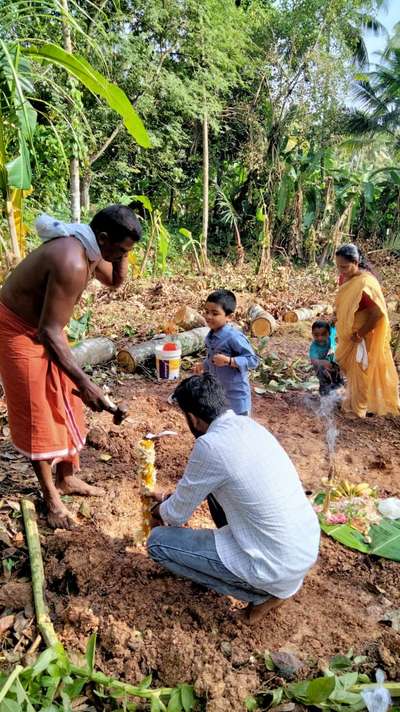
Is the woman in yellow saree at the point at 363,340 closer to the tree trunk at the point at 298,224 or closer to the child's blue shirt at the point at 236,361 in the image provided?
the child's blue shirt at the point at 236,361

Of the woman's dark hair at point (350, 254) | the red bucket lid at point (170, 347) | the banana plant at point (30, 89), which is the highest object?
the banana plant at point (30, 89)

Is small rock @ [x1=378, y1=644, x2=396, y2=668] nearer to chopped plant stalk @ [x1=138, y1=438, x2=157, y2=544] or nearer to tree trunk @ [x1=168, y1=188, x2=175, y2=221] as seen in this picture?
chopped plant stalk @ [x1=138, y1=438, x2=157, y2=544]

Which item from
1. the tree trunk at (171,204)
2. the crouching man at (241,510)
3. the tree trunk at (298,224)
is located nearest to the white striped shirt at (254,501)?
the crouching man at (241,510)

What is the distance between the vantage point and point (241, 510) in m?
1.90

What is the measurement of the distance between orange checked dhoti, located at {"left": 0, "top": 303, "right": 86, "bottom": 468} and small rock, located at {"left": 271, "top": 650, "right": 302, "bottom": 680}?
141cm

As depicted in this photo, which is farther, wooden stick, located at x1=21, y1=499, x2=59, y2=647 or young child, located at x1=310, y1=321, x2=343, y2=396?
young child, located at x1=310, y1=321, x2=343, y2=396

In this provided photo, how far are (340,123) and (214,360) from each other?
12761 mm

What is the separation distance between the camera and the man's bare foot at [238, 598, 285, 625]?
6.74 feet

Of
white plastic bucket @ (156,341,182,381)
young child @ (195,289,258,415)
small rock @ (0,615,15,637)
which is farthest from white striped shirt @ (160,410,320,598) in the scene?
white plastic bucket @ (156,341,182,381)

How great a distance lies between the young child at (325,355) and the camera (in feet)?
14.1

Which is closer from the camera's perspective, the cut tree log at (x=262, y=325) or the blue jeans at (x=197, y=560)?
the blue jeans at (x=197, y=560)

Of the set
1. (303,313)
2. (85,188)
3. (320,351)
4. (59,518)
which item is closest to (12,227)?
(59,518)

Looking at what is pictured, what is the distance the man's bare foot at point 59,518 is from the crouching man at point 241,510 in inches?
29.3

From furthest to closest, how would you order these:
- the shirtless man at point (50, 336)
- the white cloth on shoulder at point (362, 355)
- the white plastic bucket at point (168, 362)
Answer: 1. the white plastic bucket at point (168, 362)
2. the white cloth on shoulder at point (362, 355)
3. the shirtless man at point (50, 336)
